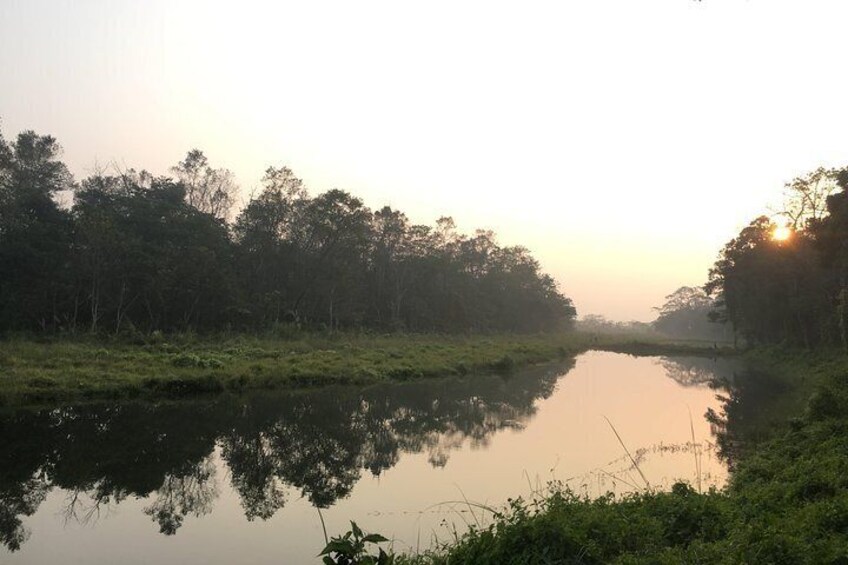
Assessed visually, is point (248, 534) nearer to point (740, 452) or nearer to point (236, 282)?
point (740, 452)

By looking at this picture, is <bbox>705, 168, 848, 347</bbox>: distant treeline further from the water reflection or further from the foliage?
the foliage

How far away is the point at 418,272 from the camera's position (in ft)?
188

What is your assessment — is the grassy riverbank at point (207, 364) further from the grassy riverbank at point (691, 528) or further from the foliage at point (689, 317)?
the foliage at point (689, 317)

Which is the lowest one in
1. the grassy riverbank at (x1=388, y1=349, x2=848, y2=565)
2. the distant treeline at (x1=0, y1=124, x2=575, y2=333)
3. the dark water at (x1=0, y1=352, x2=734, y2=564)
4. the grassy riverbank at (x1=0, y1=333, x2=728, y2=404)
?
the dark water at (x1=0, y1=352, x2=734, y2=564)

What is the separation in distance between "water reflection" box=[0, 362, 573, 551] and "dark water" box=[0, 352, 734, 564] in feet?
0.16

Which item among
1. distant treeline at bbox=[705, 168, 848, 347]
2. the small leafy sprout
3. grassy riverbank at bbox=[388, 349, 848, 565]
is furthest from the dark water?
distant treeline at bbox=[705, 168, 848, 347]

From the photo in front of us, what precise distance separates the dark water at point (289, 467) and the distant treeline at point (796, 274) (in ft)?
42.7

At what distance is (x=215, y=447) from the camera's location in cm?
1309

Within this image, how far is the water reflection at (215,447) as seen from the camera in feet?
31.6

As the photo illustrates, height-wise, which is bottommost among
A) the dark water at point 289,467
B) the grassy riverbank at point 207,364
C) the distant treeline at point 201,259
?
the dark water at point 289,467

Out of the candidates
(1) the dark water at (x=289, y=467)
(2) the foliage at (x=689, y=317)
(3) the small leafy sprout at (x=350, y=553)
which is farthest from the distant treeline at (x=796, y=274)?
(2) the foliage at (x=689, y=317)

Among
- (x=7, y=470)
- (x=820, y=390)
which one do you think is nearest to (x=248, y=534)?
(x=7, y=470)

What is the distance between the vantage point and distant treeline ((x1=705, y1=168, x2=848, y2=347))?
26344mm

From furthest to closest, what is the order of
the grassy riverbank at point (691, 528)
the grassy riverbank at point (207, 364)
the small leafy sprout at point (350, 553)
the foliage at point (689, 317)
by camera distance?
the foliage at point (689, 317) → the grassy riverbank at point (207, 364) → the grassy riverbank at point (691, 528) → the small leafy sprout at point (350, 553)
